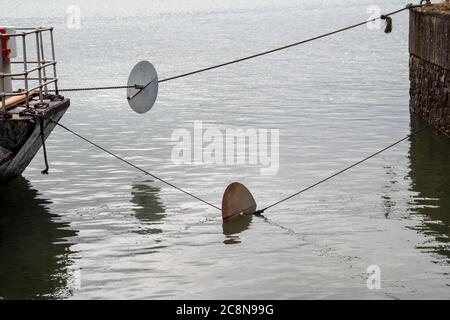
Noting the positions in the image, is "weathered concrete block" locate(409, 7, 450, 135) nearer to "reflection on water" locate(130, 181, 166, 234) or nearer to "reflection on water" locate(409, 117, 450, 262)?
"reflection on water" locate(409, 117, 450, 262)

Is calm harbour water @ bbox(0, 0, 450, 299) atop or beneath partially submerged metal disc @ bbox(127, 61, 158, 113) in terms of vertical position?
beneath

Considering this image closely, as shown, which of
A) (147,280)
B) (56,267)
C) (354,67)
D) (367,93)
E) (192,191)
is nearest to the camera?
(147,280)

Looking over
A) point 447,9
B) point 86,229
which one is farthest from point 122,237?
point 447,9

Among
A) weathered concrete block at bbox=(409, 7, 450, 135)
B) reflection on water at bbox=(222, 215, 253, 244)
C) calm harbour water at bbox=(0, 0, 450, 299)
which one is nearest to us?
calm harbour water at bbox=(0, 0, 450, 299)

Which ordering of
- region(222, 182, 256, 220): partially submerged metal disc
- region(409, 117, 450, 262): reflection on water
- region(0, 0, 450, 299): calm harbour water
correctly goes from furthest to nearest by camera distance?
1. region(222, 182, 256, 220): partially submerged metal disc
2. region(409, 117, 450, 262): reflection on water
3. region(0, 0, 450, 299): calm harbour water

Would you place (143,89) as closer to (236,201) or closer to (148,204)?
(148,204)

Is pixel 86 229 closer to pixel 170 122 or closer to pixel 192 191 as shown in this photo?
pixel 192 191

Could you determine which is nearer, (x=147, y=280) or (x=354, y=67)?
(x=147, y=280)

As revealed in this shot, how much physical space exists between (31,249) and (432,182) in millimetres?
8637

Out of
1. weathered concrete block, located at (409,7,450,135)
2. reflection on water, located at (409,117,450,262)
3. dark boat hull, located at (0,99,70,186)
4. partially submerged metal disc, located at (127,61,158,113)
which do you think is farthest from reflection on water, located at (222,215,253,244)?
weathered concrete block, located at (409,7,450,135)

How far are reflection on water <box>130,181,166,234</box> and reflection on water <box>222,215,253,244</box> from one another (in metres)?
1.15

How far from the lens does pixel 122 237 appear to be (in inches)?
575

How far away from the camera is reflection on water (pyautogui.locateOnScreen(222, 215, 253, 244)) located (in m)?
14.4
